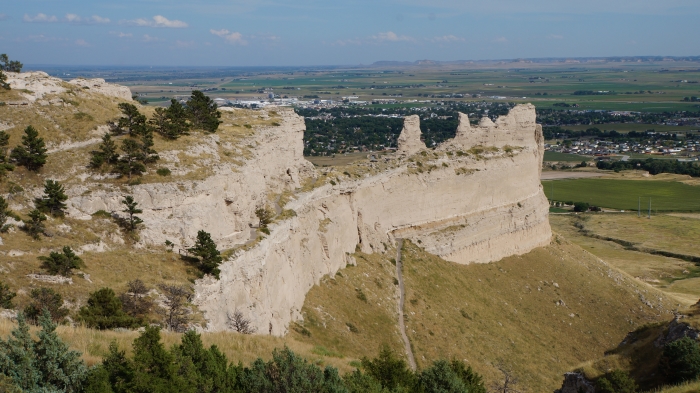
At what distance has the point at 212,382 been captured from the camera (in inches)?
621

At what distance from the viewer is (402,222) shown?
5003 cm

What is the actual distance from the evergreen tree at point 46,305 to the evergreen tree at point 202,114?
66.2ft

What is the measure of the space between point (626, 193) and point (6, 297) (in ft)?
389

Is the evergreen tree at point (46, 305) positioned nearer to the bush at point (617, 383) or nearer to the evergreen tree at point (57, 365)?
the evergreen tree at point (57, 365)

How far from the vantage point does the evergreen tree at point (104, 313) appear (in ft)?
66.9

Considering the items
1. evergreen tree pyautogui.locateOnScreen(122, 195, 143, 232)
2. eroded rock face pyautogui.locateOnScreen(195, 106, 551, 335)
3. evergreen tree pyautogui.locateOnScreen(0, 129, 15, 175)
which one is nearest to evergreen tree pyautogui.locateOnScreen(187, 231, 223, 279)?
eroded rock face pyautogui.locateOnScreen(195, 106, 551, 335)

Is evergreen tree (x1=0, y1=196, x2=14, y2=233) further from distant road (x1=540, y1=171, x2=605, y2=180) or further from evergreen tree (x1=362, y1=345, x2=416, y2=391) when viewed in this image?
distant road (x1=540, y1=171, x2=605, y2=180)

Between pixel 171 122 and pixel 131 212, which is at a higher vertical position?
pixel 171 122

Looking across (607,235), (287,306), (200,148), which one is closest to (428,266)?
(287,306)

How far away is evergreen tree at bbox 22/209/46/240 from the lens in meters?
26.6

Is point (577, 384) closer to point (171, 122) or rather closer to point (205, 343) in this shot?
point (205, 343)

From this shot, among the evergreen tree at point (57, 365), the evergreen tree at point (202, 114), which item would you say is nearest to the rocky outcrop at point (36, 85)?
the evergreen tree at point (202, 114)

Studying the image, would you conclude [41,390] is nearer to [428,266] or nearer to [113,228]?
[113,228]

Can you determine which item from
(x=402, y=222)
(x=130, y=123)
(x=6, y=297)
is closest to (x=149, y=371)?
(x=6, y=297)
